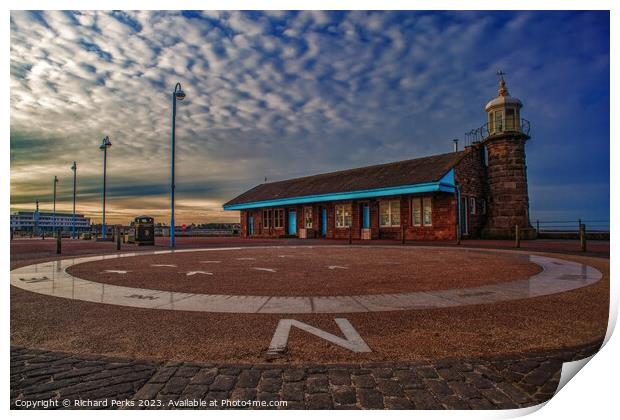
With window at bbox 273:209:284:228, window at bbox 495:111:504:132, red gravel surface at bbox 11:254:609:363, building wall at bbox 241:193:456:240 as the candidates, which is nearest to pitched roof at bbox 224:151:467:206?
building wall at bbox 241:193:456:240

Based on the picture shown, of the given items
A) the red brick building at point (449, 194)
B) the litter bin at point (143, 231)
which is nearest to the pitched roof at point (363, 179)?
the red brick building at point (449, 194)

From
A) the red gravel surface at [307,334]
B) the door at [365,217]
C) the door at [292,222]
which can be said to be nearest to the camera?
the red gravel surface at [307,334]

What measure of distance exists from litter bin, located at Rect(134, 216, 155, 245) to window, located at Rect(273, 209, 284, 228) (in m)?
13.4

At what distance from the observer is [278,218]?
33.4 metres

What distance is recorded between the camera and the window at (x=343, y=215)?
2775 centimetres

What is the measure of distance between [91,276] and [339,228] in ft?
71.7

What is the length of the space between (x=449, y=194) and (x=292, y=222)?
49.0 feet

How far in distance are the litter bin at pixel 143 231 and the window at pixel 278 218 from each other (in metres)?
13.4

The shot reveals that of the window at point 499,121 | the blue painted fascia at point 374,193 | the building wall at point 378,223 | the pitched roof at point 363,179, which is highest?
the window at point 499,121

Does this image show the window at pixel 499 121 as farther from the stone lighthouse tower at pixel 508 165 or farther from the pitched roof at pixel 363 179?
the pitched roof at pixel 363 179

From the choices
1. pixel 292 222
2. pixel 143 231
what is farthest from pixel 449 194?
pixel 143 231

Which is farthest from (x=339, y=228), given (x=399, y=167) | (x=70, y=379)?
(x=70, y=379)

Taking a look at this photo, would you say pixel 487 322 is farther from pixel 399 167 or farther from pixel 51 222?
pixel 51 222

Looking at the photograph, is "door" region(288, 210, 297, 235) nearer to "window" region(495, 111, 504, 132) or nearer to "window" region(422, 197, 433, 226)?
"window" region(422, 197, 433, 226)
